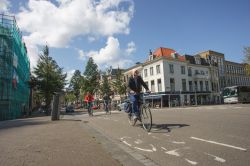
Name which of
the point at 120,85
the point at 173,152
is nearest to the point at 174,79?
the point at 120,85

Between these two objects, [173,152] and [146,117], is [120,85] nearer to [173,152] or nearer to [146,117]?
[146,117]

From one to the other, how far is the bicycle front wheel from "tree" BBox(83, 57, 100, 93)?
68213 mm

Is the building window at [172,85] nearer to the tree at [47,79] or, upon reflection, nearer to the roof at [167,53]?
the roof at [167,53]

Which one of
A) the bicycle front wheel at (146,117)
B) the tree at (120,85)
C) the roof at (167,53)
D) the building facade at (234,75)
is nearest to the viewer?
the bicycle front wheel at (146,117)

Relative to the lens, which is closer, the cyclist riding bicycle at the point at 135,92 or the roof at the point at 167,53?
the cyclist riding bicycle at the point at 135,92

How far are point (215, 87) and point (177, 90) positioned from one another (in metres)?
17.3

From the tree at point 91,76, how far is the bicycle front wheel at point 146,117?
224ft

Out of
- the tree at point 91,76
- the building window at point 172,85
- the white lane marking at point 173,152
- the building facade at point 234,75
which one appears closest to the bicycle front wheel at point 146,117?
the white lane marking at point 173,152

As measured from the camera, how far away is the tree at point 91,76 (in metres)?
76.1

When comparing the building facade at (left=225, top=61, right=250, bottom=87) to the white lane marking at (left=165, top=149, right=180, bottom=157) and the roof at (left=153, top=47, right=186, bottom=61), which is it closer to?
the roof at (left=153, top=47, right=186, bottom=61)

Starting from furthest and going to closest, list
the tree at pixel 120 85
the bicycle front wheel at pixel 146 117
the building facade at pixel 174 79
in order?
the tree at pixel 120 85, the building facade at pixel 174 79, the bicycle front wheel at pixel 146 117

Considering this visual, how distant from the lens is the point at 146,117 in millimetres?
7945

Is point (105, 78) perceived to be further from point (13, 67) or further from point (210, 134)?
point (210, 134)

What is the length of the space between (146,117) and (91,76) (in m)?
70.3
